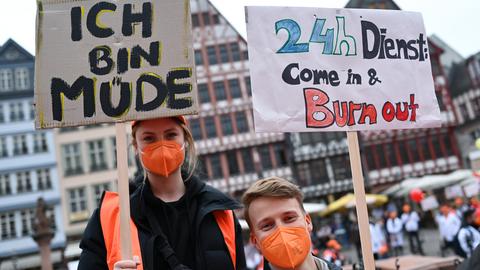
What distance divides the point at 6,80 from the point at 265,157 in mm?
19095

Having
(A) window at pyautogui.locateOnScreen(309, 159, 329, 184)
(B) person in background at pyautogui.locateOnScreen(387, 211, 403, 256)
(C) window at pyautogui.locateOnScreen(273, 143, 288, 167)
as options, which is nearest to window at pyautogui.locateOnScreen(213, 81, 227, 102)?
(C) window at pyautogui.locateOnScreen(273, 143, 288, 167)

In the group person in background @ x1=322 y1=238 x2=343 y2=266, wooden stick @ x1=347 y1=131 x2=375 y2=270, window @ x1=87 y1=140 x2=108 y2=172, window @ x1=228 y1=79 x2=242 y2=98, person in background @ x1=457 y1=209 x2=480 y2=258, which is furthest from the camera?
window @ x1=87 y1=140 x2=108 y2=172

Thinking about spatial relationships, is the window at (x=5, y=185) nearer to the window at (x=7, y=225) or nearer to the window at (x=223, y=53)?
the window at (x=7, y=225)

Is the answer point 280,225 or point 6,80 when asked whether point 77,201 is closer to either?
point 6,80

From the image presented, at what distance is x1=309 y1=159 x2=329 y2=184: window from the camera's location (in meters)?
30.3

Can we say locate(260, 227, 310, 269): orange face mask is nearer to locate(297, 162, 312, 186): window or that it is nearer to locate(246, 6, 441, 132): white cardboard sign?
locate(246, 6, 441, 132): white cardboard sign

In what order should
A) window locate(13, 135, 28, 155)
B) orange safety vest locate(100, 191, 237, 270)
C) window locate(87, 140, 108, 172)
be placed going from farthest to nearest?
1. window locate(87, 140, 108, 172)
2. window locate(13, 135, 28, 155)
3. orange safety vest locate(100, 191, 237, 270)

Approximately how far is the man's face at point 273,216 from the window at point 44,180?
34027 millimetres

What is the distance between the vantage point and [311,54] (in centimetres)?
287

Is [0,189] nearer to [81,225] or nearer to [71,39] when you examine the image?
[81,225]

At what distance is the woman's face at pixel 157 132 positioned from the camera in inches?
93.0

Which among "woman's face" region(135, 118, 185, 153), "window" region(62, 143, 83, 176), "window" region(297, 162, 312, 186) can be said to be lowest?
"window" region(297, 162, 312, 186)

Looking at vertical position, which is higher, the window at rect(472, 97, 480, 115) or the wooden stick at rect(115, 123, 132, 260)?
the window at rect(472, 97, 480, 115)

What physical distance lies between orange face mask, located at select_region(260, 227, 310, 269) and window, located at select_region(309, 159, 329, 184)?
2848 centimetres
